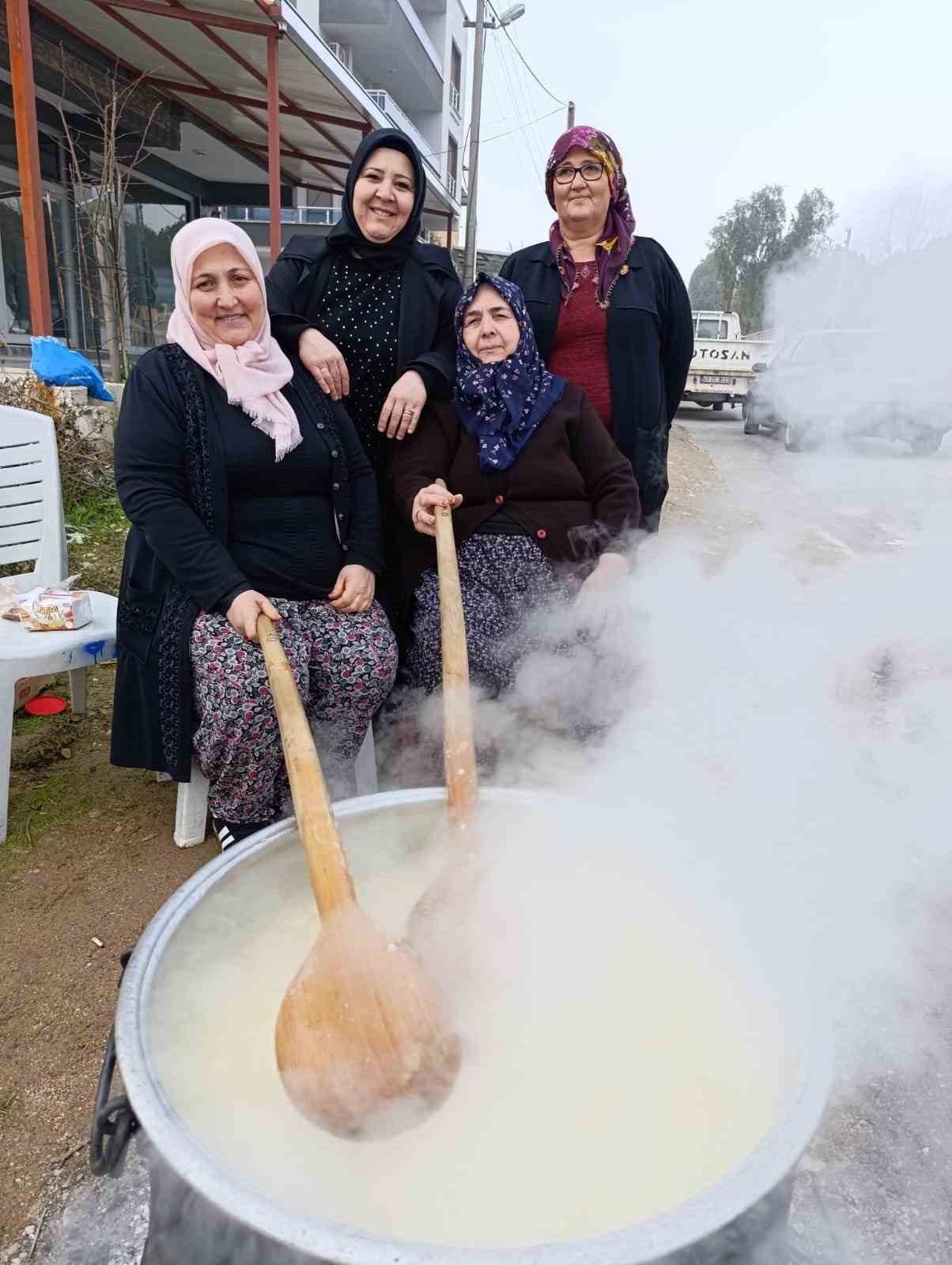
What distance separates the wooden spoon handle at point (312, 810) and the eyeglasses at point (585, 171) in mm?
1903

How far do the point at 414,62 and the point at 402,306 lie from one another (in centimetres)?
2118

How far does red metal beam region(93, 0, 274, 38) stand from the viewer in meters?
6.77

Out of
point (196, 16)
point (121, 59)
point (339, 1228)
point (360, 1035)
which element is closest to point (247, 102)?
point (121, 59)

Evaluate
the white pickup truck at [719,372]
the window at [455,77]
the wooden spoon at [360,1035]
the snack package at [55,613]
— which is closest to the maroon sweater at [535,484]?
the snack package at [55,613]

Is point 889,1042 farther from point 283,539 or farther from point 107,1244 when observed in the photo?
point 283,539

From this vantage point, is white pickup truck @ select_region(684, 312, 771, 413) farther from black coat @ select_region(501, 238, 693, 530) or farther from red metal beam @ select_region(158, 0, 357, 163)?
black coat @ select_region(501, 238, 693, 530)

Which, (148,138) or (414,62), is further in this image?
(414,62)

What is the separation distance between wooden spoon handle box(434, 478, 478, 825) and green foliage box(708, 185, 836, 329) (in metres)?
2.38

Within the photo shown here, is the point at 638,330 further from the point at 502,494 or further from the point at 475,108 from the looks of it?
the point at 475,108

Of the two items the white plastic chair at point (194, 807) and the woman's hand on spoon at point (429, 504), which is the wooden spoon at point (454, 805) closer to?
the woman's hand on spoon at point (429, 504)

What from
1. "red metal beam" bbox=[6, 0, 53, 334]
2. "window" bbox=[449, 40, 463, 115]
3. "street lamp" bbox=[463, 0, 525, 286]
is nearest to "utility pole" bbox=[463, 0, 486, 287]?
"street lamp" bbox=[463, 0, 525, 286]

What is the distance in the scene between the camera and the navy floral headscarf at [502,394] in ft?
7.86

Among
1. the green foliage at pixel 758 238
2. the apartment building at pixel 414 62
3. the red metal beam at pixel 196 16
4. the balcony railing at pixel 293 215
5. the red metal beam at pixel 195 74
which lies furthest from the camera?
the apartment building at pixel 414 62

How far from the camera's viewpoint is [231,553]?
2221 mm
